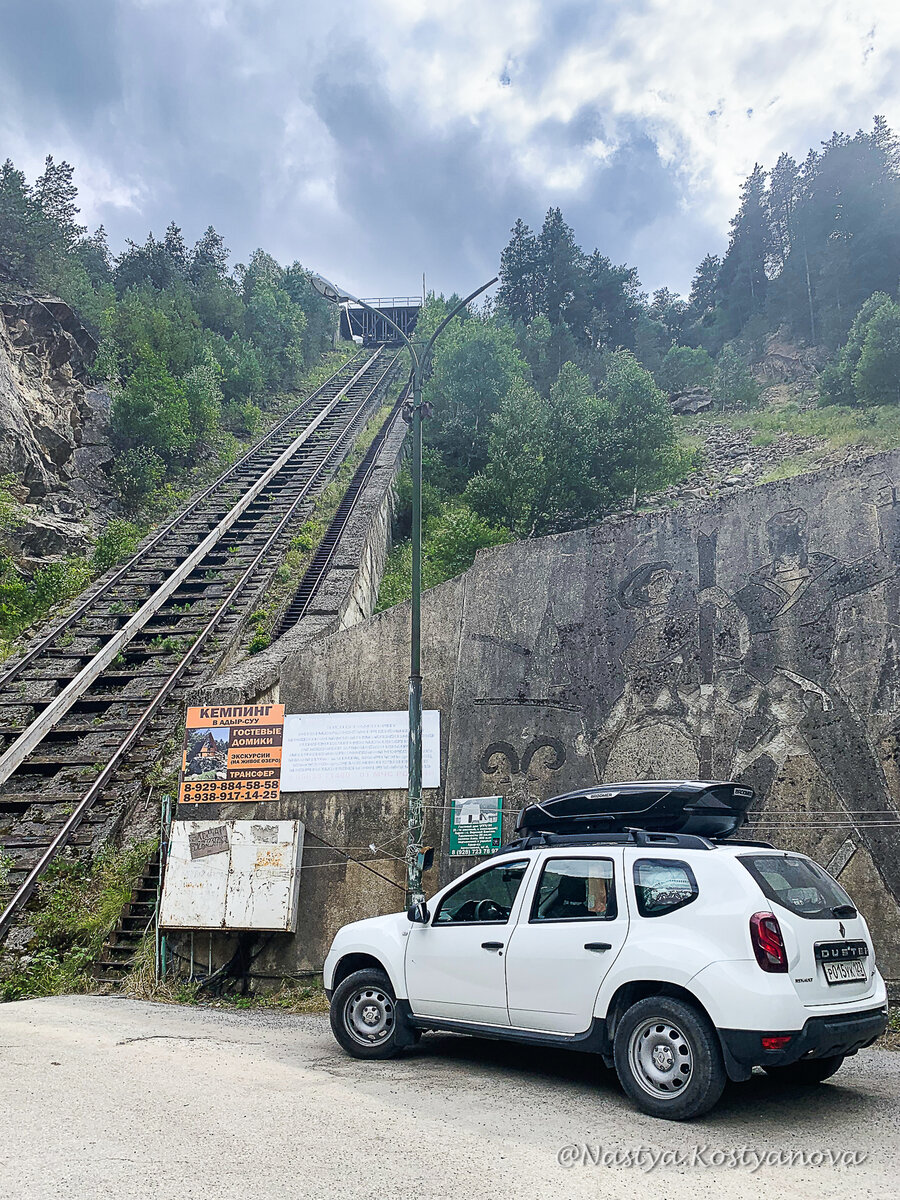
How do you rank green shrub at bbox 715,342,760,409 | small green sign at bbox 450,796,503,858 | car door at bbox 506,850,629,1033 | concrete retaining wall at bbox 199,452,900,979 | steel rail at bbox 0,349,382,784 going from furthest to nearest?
green shrub at bbox 715,342,760,409 < steel rail at bbox 0,349,382,784 < small green sign at bbox 450,796,503,858 < concrete retaining wall at bbox 199,452,900,979 < car door at bbox 506,850,629,1033

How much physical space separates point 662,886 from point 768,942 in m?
0.75

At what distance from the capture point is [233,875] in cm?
1079

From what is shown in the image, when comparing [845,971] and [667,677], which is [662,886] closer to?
[845,971]

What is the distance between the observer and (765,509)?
10992mm

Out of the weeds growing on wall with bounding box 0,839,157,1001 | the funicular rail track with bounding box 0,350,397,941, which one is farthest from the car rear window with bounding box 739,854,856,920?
the funicular rail track with bounding box 0,350,397,941

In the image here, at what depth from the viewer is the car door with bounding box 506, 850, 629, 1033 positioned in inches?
229

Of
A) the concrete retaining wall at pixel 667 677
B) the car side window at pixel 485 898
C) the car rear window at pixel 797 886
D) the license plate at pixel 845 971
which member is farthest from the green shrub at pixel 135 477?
the license plate at pixel 845 971

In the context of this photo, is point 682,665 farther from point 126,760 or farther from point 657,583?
point 126,760

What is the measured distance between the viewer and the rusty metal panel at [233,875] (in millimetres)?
10578

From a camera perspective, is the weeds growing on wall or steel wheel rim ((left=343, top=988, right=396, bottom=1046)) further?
the weeds growing on wall

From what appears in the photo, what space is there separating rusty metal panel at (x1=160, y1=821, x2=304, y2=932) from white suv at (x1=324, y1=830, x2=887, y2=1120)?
3.80 m

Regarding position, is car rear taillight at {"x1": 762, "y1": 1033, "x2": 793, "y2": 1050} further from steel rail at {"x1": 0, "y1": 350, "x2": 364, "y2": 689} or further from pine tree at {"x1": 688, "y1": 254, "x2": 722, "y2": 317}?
pine tree at {"x1": 688, "y1": 254, "x2": 722, "y2": 317}

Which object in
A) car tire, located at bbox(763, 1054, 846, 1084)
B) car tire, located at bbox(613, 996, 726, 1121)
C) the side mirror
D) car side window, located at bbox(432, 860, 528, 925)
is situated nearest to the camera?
car tire, located at bbox(613, 996, 726, 1121)

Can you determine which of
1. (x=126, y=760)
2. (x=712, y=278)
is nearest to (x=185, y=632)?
(x=126, y=760)
